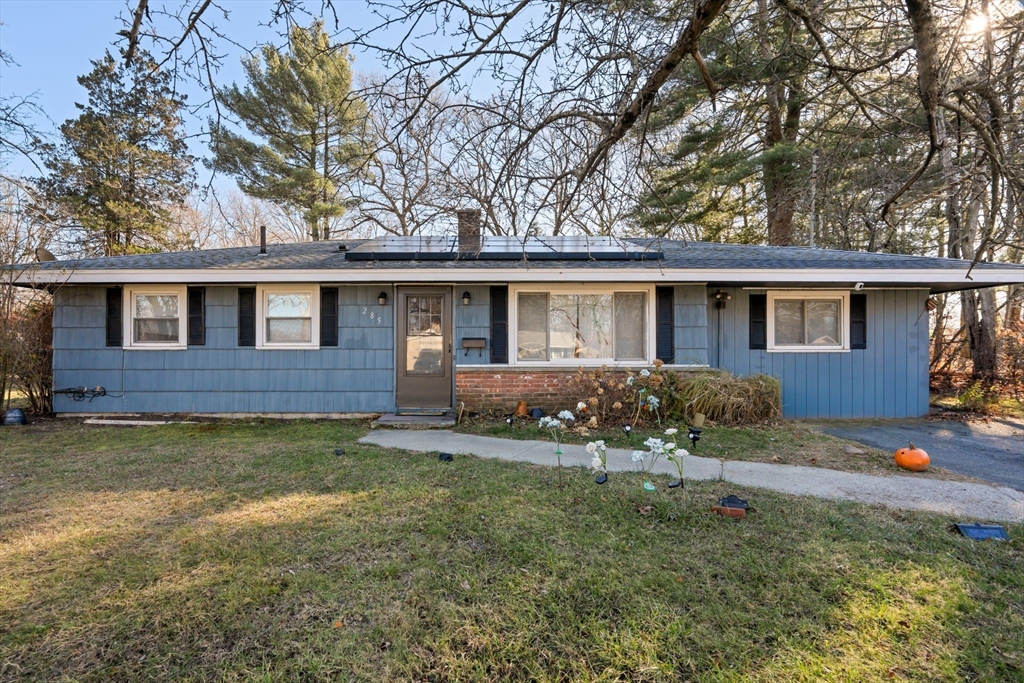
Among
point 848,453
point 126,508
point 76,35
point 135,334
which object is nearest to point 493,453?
point 126,508

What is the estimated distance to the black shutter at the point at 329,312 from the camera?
7.68 metres

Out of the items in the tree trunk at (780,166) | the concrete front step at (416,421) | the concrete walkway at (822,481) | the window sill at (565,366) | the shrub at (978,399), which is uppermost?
the tree trunk at (780,166)

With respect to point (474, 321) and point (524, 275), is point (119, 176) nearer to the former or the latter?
point (474, 321)

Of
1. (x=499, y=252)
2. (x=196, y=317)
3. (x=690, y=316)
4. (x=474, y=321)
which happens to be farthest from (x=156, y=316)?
(x=690, y=316)

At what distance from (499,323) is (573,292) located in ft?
4.46

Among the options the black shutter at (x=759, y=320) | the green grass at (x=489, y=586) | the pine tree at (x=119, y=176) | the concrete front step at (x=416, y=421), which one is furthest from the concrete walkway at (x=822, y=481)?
the pine tree at (x=119, y=176)

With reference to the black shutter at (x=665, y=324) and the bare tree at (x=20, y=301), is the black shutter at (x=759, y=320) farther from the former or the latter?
the bare tree at (x=20, y=301)

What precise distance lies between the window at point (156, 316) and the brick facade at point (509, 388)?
483 centimetres

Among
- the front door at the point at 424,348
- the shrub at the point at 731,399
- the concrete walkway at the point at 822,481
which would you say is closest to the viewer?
the concrete walkway at the point at 822,481

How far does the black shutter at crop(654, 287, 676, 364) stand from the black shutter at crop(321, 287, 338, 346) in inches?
213

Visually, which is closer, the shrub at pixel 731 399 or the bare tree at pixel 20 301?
the shrub at pixel 731 399

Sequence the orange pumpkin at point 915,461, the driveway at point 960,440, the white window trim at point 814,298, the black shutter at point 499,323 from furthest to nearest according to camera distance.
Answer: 1. the white window trim at point 814,298
2. the black shutter at point 499,323
3. the driveway at point 960,440
4. the orange pumpkin at point 915,461

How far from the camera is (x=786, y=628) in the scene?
211 centimetres

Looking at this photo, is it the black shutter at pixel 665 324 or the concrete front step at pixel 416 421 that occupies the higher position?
the black shutter at pixel 665 324
